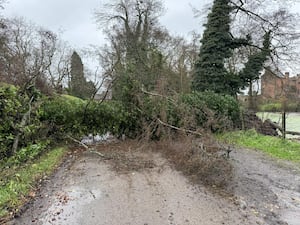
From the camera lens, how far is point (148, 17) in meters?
21.6

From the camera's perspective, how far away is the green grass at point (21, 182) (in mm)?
4504

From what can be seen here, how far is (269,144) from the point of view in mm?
9727

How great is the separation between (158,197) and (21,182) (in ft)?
8.30

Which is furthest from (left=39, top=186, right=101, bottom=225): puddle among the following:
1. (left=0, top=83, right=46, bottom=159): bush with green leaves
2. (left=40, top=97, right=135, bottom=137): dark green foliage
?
(left=40, top=97, right=135, bottom=137): dark green foliage

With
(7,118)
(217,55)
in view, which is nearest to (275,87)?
(217,55)

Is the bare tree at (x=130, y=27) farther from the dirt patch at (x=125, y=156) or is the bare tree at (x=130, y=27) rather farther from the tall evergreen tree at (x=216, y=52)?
the dirt patch at (x=125, y=156)

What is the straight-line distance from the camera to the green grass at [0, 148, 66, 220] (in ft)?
14.8

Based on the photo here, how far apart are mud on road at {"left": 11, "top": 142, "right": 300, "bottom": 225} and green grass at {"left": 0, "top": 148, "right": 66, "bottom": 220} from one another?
0.25m

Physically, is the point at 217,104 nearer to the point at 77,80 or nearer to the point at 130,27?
the point at 130,27

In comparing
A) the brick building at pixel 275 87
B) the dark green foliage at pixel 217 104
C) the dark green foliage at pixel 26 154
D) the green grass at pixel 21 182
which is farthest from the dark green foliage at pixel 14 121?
the brick building at pixel 275 87

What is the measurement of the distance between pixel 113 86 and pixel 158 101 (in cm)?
207

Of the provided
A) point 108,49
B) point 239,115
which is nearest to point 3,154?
point 239,115

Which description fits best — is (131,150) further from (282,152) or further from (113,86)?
(282,152)

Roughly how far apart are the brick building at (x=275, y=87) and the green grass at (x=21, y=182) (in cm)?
1330
